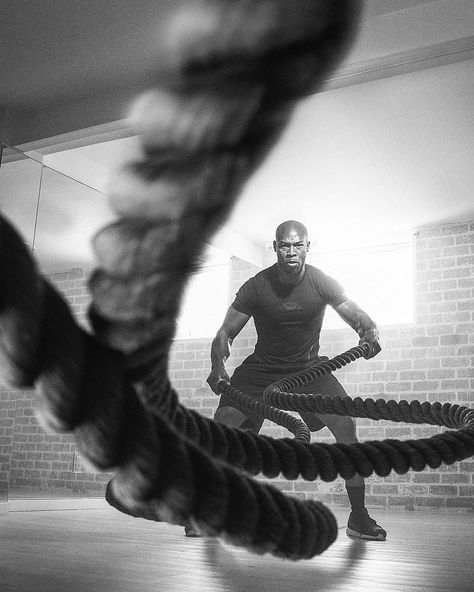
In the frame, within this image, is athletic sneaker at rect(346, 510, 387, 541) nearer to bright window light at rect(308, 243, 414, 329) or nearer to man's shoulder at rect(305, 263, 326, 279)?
man's shoulder at rect(305, 263, 326, 279)

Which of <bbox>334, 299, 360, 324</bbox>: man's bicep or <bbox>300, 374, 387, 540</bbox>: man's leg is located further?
<bbox>334, 299, 360, 324</bbox>: man's bicep

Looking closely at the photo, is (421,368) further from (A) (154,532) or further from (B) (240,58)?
(B) (240,58)

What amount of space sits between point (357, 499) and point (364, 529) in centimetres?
13

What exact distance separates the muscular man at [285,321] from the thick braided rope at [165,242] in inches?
106

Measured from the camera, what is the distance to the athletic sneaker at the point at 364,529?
8.50 ft

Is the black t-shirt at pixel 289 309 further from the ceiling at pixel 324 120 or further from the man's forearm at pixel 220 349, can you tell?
the ceiling at pixel 324 120

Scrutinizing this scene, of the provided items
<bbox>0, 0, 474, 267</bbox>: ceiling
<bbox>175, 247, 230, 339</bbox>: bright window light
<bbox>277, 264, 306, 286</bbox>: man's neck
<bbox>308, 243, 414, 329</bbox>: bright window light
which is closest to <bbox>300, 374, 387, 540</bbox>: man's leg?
<bbox>277, 264, 306, 286</bbox>: man's neck

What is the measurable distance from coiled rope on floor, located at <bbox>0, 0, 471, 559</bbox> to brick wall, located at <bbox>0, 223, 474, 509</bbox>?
4695 millimetres

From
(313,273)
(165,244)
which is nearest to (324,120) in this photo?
(313,273)

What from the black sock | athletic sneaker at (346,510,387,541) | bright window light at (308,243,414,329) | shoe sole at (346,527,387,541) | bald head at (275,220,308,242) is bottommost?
shoe sole at (346,527,387,541)

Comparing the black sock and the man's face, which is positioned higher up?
the man's face

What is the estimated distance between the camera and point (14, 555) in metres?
1.75

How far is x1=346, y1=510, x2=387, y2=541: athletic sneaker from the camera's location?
2592 mm

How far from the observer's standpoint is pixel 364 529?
265 cm
